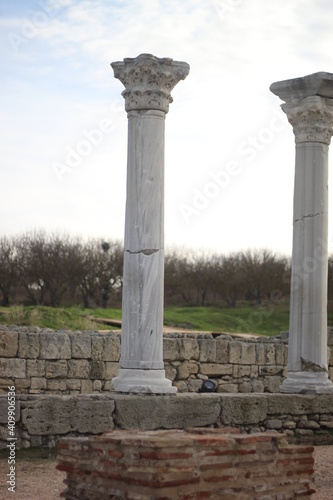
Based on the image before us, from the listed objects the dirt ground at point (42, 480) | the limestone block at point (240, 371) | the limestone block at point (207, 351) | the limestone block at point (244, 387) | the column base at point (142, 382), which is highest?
the limestone block at point (207, 351)

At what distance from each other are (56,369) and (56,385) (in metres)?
0.30

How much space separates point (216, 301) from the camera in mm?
48094

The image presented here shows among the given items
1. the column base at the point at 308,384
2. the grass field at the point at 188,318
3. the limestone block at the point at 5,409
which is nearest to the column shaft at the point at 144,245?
the limestone block at the point at 5,409

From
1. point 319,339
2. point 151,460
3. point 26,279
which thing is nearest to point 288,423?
point 319,339

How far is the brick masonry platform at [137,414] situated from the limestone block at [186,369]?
4.67 metres

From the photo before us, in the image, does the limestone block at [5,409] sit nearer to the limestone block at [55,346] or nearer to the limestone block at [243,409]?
the limestone block at [243,409]

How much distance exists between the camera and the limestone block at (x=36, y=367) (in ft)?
56.9

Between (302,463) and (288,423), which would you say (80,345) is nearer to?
(288,423)

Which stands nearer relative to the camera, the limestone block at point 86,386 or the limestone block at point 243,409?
the limestone block at point 243,409

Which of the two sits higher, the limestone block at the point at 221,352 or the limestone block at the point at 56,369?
the limestone block at the point at 221,352

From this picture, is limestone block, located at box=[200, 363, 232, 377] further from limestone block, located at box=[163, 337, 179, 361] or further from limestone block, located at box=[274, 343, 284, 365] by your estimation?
limestone block, located at box=[274, 343, 284, 365]

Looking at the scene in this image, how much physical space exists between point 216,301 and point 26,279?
484 inches

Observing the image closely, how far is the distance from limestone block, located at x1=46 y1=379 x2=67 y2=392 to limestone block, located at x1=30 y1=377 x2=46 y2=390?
9cm

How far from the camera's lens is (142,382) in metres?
12.5
